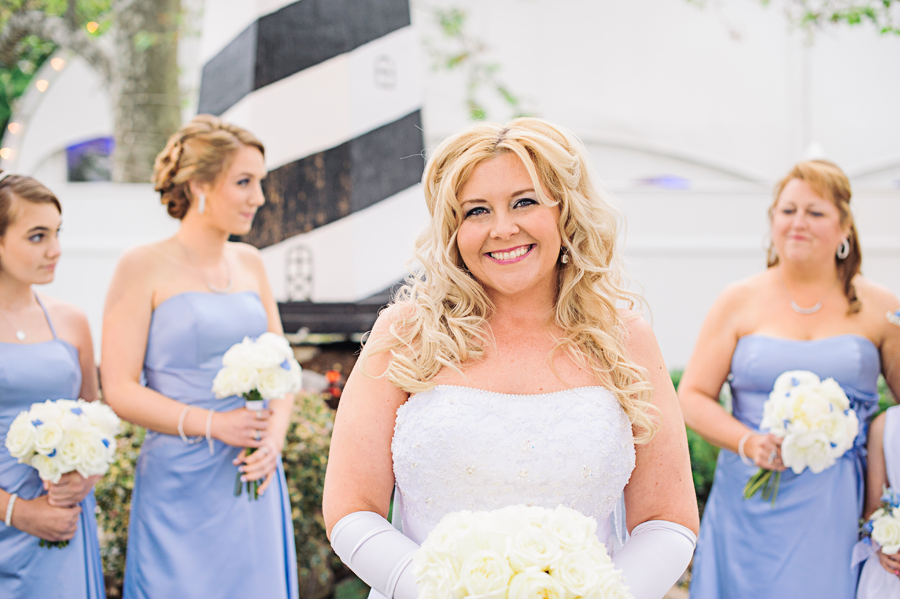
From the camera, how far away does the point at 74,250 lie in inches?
320

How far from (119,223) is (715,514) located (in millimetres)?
7277

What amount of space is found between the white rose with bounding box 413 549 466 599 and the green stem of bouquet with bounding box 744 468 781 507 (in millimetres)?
2385

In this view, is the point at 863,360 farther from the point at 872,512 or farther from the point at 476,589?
the point at 476,589

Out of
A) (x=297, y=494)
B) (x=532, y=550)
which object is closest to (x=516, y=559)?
(x=532, y=550)

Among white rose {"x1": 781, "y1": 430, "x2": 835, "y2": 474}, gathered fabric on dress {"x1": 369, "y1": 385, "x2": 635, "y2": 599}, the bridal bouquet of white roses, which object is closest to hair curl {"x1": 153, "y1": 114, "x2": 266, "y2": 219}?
gathered fabric on dress {"x1": 369, "y1": 385, "x2": 635, "y2": 599}

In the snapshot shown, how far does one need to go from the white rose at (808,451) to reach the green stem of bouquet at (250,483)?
2.52 m

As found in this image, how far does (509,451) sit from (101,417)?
6.58ft

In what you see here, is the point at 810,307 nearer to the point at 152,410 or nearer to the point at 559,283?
the point at 559,283

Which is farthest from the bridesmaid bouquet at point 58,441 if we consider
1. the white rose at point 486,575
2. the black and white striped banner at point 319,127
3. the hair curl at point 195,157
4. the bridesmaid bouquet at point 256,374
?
the black and white striped banner at point 319,127

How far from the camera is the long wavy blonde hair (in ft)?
6.97

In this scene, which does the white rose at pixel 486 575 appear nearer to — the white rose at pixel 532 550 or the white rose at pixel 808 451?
the white rose at pixel 532 550

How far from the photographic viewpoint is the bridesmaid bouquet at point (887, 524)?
295 centimetres

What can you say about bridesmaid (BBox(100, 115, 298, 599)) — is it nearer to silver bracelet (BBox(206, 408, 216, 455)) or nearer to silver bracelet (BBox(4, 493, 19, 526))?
silver bracelet (BBox(206, 408, 216, 455))

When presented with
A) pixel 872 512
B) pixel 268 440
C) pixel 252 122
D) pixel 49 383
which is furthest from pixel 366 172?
pixel 872 512
